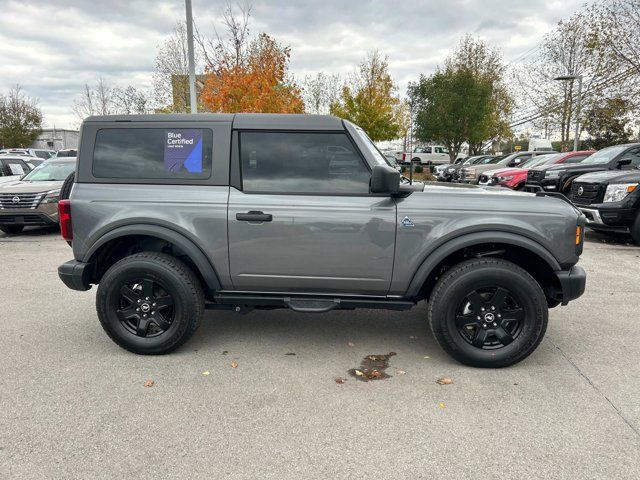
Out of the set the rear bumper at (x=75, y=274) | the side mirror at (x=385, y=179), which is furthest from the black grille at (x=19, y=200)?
the side mirror at (x=385, y=179)

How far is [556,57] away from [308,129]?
1180 inches

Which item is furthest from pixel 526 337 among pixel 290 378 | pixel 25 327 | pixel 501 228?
pixel 25 327

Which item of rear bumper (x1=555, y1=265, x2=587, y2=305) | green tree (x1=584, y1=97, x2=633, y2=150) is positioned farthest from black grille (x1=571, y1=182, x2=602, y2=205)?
green tree (x1=584, y1=97, x2=633, y2=150)

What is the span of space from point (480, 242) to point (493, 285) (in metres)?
0.34

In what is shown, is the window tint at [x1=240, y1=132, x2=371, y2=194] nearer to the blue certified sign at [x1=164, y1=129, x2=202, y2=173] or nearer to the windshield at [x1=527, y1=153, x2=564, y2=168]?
the blue certified sign at [x1=164, y1=129, x2=202, y2=173]

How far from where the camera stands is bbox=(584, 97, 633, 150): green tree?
67.1 ft

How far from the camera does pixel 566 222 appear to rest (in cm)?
335

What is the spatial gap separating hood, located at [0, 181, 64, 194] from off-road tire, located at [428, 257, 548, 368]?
28.9ft

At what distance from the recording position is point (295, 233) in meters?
3.44

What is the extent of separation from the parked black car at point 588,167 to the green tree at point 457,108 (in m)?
16.5

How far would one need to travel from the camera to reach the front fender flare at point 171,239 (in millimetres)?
3527

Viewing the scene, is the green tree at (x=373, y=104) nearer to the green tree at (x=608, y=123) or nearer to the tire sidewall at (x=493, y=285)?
the green tree at (x=608, y=123)

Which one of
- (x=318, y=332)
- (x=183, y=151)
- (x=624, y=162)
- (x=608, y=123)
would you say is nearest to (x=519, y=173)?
(x=624, y=162)

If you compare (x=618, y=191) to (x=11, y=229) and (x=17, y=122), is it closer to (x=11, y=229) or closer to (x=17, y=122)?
(x=11, y=229)
